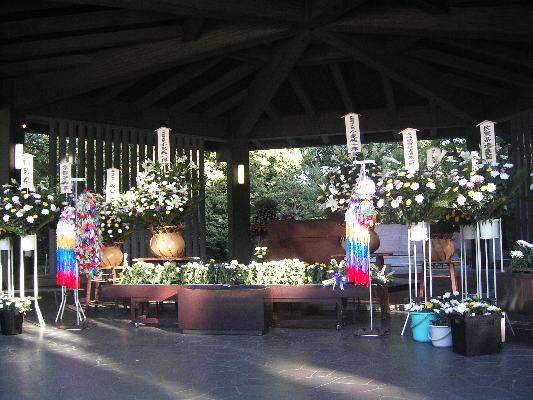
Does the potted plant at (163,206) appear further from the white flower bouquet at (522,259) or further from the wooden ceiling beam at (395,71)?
the white flower bouquet at (522,259)

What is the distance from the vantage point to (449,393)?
4453mm

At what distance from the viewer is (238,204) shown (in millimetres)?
14250

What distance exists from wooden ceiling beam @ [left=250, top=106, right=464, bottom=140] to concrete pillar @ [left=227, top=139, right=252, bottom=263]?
484mm

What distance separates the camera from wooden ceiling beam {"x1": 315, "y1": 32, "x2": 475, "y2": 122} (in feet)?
30.8

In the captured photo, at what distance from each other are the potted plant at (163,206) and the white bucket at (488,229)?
388cm

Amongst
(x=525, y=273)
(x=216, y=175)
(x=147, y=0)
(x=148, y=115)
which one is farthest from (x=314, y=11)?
(x=216, y=175)

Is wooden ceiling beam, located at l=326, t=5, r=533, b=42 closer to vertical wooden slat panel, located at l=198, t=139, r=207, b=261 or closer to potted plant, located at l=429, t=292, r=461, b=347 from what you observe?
Result: potted plant, located at l=429, t=292, r=461, b=347

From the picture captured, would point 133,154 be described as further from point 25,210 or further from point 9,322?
point 9,322

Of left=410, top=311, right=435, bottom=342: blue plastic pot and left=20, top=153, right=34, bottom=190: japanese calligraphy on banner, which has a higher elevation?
left=20, top=153, right=34, bottom=190: japanese calligraphy on banner

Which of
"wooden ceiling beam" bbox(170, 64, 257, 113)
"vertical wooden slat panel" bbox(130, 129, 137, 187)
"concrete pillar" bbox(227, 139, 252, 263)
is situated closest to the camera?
"wooden ceiling beam" bbox(170, 64, 257, 113)

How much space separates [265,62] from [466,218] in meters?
5.32

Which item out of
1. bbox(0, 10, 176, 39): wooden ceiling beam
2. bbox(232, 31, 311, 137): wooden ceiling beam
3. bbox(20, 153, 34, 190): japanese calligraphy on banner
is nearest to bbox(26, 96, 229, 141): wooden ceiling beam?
bbox(232, 31, 311, 137): wooden ceiling beam

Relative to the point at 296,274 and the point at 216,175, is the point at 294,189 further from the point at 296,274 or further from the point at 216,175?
the point at 296,274

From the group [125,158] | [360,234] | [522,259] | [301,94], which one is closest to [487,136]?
[301,94]
